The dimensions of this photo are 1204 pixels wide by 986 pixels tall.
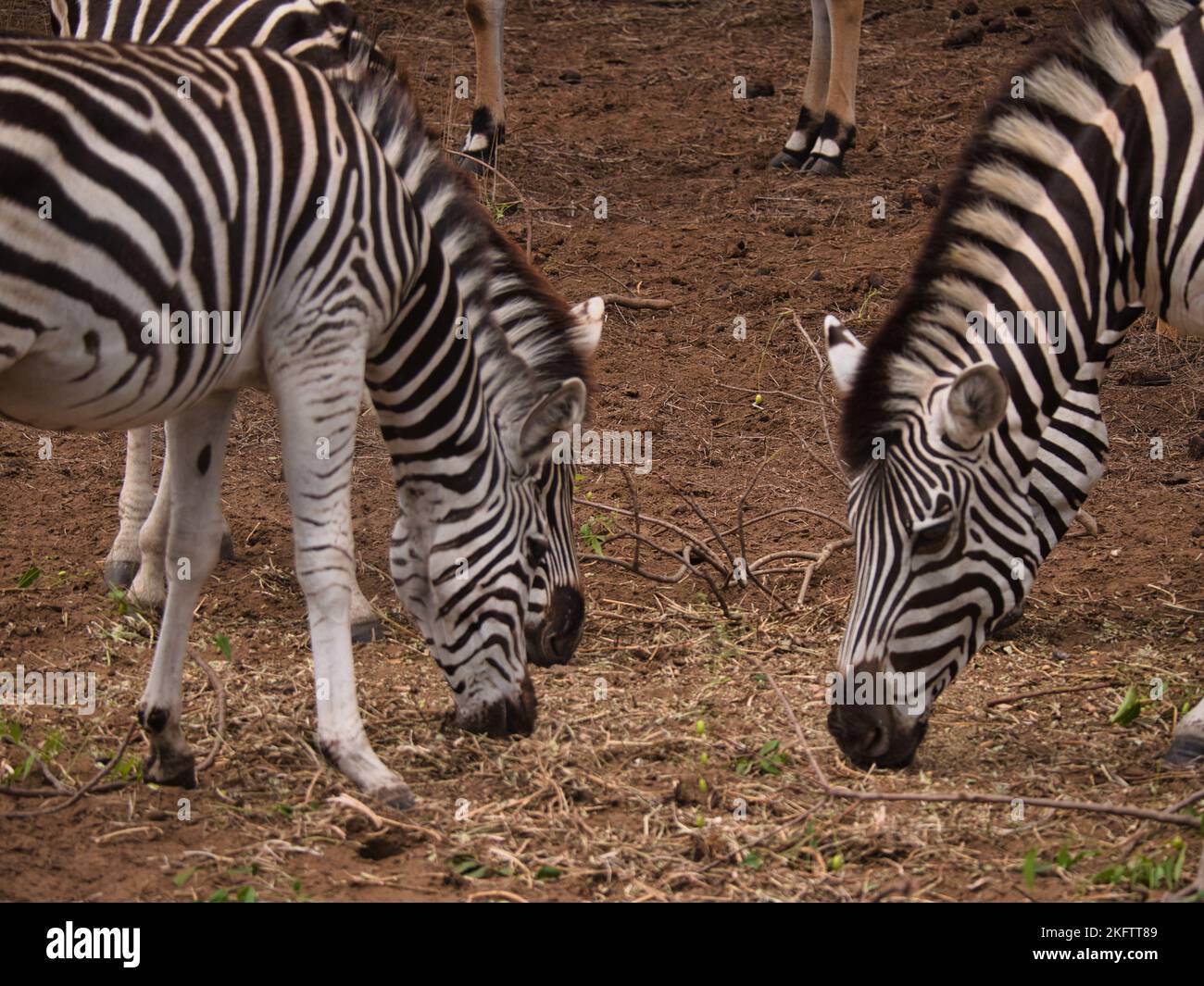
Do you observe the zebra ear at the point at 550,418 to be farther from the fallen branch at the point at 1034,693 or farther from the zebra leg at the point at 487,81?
the zebra leg at the point at 487,81

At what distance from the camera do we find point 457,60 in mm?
13055

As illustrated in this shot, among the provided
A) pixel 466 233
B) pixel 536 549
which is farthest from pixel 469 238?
pixel 536 549

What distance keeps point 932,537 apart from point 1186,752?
4.32 ft

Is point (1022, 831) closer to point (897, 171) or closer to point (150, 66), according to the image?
point (150, 66)

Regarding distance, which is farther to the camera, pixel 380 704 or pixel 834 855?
pixel 380 704

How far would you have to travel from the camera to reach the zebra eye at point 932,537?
4926mm

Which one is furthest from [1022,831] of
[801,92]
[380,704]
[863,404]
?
[801,92]

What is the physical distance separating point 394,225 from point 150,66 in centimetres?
88

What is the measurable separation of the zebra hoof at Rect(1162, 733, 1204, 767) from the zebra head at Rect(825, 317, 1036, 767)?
0.89 metres

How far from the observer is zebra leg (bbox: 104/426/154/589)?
6.81m

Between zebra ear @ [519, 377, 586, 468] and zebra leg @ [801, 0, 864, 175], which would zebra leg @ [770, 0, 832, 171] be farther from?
zebra ear @ [519, 377, 586, 468]

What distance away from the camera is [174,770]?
507cm

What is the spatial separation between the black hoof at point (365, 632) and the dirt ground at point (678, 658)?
88 mm

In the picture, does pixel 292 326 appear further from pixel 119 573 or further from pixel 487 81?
pixel 487 81
